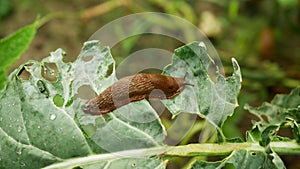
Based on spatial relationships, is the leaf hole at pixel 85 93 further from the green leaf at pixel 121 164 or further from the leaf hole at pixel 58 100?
the green leaf at pixel 121 164

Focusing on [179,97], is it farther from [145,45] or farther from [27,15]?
[27,15]

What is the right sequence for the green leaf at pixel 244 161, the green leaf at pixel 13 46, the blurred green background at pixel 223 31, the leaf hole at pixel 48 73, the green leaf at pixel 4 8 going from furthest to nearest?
1. the green leaf at pixel 4 8
2. the blurred green background at pixel 223 31
3. the green leaf at pixel 13 46
4. the leaf hole at pixel 48 73
5. the green leaf at pixel 244 161

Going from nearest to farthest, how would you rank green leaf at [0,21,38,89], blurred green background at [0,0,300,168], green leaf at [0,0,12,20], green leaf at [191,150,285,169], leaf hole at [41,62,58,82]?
green leaf at [191,150,285,169] → leaf hole at [41,62,58,82] → green leaf at [0,21,38,89] → blurred green background at [0,0,300,168] → green leaf at [0,0,12,20]

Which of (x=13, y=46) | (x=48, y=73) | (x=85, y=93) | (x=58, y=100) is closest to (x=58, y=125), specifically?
(x=58, y=100)

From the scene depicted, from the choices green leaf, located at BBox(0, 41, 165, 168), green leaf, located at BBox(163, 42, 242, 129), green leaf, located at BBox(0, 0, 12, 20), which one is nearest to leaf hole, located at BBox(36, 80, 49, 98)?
green leaf, located at BBox(0, 41, 165, 168)

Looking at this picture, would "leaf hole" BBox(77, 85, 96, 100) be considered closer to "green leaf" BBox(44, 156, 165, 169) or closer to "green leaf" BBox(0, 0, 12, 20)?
"green leaf" BBox(44, 156, 165, 169)

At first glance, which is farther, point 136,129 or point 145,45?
point 145,45

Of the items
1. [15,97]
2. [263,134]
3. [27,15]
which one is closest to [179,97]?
[263,134]

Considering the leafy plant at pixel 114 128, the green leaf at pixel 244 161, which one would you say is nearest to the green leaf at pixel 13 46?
the leafy plant at pixel 114 128
